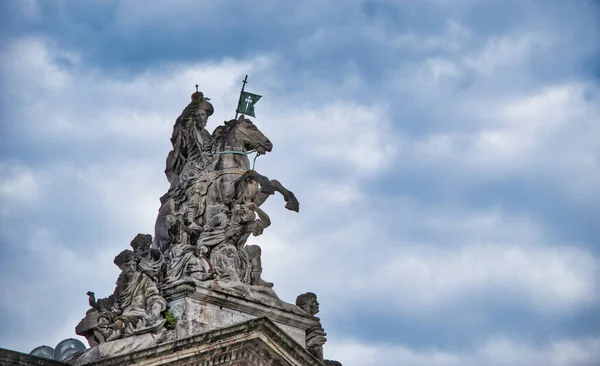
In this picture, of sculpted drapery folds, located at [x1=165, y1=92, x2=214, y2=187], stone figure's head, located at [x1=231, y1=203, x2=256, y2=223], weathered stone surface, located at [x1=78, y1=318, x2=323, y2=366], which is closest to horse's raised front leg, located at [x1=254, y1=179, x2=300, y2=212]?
stone figure's head, located at [x1=231, y1=203, x2=256, y2=223]

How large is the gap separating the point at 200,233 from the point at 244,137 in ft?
11.9

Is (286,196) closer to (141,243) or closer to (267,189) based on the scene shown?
(267,189)

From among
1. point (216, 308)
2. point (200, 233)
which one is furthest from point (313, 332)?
point (200, 233)

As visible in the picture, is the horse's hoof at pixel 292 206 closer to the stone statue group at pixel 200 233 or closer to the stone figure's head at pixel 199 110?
the stone statue group at pixel 200 233

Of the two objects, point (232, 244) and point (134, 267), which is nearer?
point (134, 267)

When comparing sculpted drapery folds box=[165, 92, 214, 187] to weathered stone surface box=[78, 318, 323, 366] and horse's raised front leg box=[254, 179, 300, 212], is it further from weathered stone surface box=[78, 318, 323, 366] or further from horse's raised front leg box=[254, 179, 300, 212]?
weathered stone surface box=[78, 318, 323, 366]

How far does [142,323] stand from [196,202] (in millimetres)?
4810

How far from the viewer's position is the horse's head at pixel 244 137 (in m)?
36.4

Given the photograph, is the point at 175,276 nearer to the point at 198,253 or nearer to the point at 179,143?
the point at 198,253

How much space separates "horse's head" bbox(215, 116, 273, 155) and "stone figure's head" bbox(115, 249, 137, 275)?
5363 mm

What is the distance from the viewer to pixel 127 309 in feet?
103

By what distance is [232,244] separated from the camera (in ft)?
112

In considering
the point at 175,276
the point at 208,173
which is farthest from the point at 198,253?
the point at 208,173

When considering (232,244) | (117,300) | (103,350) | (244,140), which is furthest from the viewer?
(244,140)
